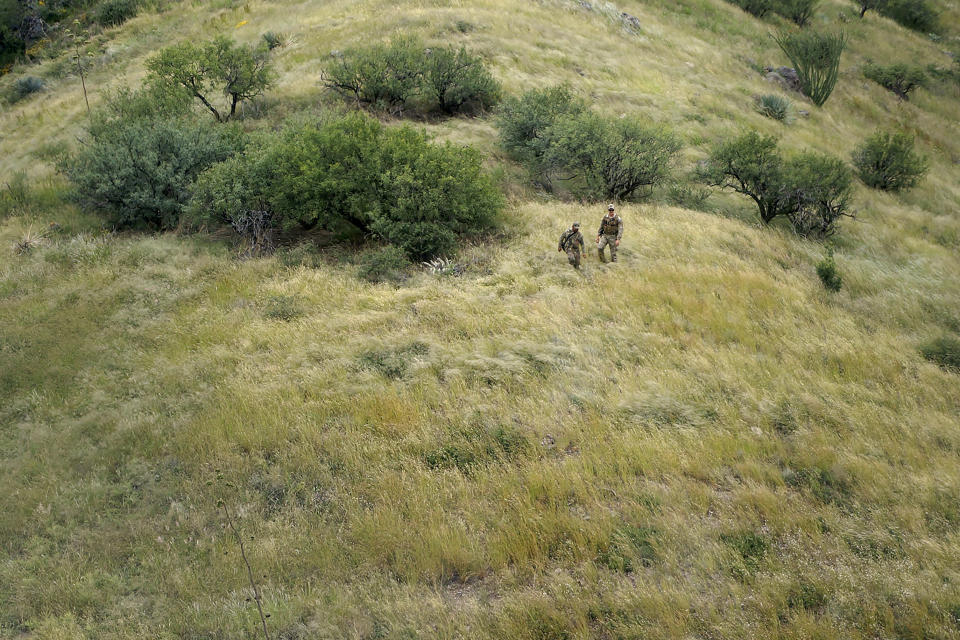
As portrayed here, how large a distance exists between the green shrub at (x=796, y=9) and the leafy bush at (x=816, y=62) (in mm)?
10564

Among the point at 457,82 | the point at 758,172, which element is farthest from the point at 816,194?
the point at 457,82

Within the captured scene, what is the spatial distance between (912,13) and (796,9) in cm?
1309

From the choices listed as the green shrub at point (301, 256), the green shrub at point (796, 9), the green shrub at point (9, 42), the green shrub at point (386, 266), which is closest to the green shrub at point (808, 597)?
the green shrub at point (386, 266)

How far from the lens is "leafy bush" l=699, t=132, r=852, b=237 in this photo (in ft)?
47.5

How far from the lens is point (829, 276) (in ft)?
34.9

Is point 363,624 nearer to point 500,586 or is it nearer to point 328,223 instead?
point 500,586

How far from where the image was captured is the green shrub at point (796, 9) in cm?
3853

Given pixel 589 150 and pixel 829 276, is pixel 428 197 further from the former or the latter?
pixel 829 276

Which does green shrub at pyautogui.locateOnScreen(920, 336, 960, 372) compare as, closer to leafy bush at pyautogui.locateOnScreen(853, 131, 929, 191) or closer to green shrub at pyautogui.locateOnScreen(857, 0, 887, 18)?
leafy bush at pyautogui.locateOnScreen(853, 131, 929, 191)

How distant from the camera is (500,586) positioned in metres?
4.68

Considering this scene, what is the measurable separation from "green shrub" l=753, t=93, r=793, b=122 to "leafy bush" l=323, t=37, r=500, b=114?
42.3 ft

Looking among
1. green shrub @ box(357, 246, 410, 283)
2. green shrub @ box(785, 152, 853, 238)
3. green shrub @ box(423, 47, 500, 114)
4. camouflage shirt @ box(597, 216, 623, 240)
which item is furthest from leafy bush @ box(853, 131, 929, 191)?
green shrub @ box(357, 246, 410, 283)

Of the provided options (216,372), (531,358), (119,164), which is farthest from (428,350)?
(119,164)

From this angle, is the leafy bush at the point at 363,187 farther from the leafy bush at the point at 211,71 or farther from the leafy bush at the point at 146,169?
the leafy bush at the point at 211,71
